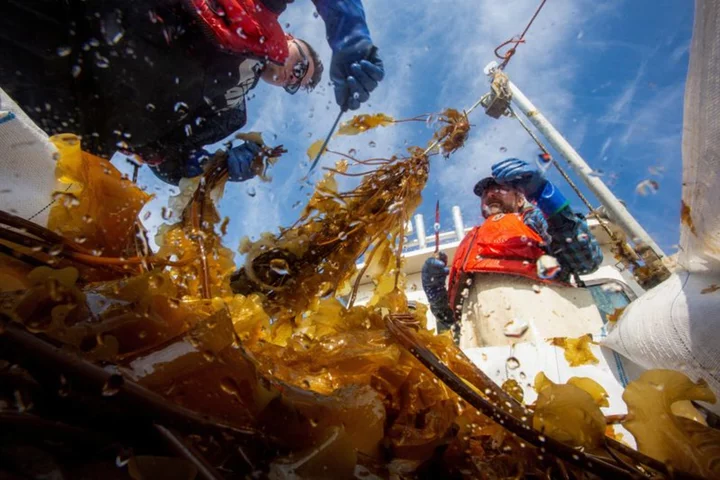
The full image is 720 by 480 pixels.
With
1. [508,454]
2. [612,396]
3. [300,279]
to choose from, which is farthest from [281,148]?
[612,396]

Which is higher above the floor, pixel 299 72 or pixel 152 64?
pixel 299 72

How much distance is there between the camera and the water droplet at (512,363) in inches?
71.7

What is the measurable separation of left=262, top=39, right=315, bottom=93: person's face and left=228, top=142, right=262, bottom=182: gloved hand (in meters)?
1.08

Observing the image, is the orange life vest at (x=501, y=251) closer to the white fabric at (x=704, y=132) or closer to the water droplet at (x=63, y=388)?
the white fabric at (x=704, y=132)

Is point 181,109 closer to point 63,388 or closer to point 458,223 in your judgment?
point 63,388

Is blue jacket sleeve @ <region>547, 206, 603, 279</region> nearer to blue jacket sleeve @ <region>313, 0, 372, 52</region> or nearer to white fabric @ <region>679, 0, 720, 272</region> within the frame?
white fabric @ <region>679, 0, 720, 272</region>

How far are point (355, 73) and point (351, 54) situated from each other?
0.15 m

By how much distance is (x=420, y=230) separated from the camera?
7613 millimetres

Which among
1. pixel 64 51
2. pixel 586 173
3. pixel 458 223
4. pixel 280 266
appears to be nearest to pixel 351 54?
pixel 64 51

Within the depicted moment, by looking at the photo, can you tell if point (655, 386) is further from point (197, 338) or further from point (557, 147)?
point (557, 147)

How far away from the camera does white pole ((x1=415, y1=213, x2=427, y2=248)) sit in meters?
7.40

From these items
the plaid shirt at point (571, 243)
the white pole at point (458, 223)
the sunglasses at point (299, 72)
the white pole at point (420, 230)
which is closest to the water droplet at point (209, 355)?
the sunglasses at point (299, 72)

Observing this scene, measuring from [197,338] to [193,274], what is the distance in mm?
690

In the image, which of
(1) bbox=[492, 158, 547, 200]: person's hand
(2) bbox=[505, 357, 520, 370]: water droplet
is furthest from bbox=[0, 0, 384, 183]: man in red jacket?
(2) bbox=[505, 357, 520, 370]: water droplet
